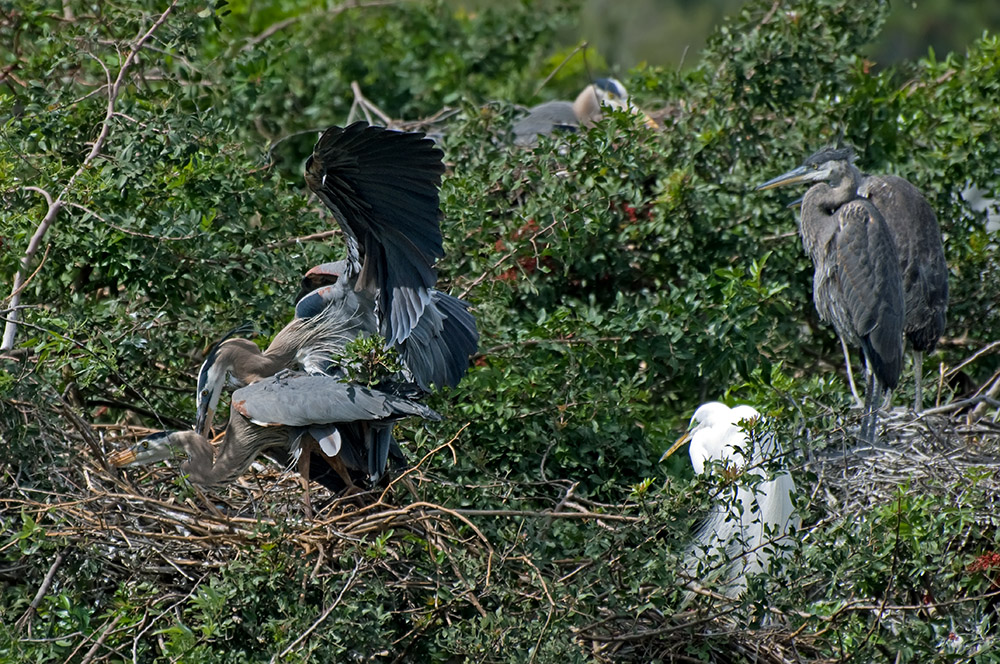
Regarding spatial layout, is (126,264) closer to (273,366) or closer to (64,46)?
(273,366)

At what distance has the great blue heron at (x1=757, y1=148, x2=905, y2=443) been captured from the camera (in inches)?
211

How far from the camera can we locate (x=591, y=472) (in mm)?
4762

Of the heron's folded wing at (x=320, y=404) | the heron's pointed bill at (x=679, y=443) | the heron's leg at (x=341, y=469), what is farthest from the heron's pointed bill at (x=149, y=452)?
the heron's pointed bill at (x=679, y=443)

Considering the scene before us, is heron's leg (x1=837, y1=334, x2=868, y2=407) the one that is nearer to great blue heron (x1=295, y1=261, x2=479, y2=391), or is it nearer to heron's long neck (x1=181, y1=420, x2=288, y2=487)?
great blue heron (x1=295, y1=261, x2=479, y2=391)

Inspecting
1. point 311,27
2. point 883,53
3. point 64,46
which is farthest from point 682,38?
point 64,46

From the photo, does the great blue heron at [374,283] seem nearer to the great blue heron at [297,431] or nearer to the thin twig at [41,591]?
the great blue heron at [297,431]

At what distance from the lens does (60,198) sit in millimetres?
4516

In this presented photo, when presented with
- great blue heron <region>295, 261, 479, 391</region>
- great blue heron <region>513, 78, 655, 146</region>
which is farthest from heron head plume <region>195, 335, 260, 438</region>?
great blue heron <region>513, 78, 655, 146</region>

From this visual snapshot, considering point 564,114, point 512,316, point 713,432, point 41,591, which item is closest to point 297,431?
point 41,591

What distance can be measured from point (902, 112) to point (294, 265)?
3.03 m

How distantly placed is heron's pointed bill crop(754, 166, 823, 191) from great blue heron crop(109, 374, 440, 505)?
211 cm

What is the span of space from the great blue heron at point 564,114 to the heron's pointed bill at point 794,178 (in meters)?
1.02

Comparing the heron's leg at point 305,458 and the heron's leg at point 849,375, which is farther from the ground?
the heron's leg at point 305,458

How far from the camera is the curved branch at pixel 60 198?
441cm
